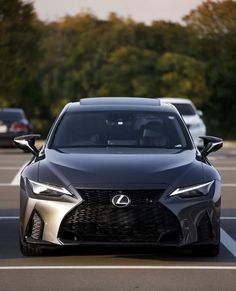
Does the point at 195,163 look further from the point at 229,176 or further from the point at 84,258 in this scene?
the point at 229,176

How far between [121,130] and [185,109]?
22.1 metres

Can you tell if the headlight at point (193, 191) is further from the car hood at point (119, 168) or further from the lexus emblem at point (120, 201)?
the lexus emblem at point (120, 201)

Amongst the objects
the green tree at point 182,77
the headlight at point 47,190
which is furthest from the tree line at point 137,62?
the headlight at point 47,190

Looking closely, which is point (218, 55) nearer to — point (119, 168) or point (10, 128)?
point (10, 128)

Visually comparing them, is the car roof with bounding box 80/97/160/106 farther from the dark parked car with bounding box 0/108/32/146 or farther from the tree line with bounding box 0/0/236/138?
the tree line with bounding box 0/0/236/138

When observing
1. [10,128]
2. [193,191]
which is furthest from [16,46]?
[193,191]

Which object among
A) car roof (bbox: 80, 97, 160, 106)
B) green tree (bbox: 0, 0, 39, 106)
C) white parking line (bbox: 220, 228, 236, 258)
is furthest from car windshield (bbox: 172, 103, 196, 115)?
green tree (bbox: 0, 0, 39, 106)

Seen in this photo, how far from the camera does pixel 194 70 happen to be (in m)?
65.3

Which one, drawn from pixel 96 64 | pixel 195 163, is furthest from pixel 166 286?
pixel 96 64

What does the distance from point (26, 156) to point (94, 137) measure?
18851mm

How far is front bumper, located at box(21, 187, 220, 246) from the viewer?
10312 millimetres

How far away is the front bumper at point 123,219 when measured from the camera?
10.3 metres

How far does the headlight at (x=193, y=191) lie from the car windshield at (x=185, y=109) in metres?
23.0

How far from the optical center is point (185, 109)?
34000 millimetres
